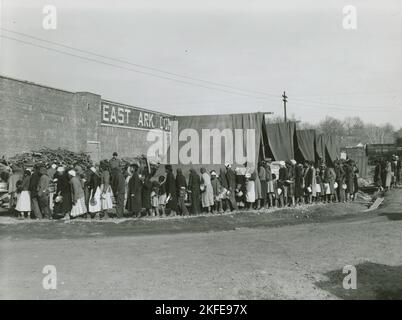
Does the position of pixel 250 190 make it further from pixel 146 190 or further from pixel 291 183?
pixel 146 190

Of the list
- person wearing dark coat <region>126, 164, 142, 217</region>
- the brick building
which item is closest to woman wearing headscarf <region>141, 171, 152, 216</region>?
person wearing dark coat <region>126, 164, 142, 217</region>

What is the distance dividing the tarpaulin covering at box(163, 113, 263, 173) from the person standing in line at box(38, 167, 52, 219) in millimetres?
6299

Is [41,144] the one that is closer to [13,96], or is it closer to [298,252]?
[13,96]

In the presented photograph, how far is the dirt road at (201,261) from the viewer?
240 inches

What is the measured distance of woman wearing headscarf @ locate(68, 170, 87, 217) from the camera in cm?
1258

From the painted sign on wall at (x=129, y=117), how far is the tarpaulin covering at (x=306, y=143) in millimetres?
7765

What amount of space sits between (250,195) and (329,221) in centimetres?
285

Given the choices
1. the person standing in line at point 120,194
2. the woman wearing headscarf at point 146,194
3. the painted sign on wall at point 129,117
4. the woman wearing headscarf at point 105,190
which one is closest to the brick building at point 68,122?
the painted sign on wall at point 129,117

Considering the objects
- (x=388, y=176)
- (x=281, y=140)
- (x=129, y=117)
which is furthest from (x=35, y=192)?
(x=129, y=117)

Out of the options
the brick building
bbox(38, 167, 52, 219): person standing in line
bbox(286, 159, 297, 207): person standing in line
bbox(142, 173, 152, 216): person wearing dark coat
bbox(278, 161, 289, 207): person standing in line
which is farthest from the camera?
the brick building

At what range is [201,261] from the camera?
7645mm

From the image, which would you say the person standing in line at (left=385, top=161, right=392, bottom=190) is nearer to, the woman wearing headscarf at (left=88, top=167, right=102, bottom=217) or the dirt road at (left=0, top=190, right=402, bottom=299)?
the dirt road at (left=0, top=190, right=402, bottom=299)

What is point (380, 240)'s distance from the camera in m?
9.45

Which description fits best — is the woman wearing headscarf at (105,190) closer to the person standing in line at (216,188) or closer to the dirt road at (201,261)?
the dirt road at (201,261)
